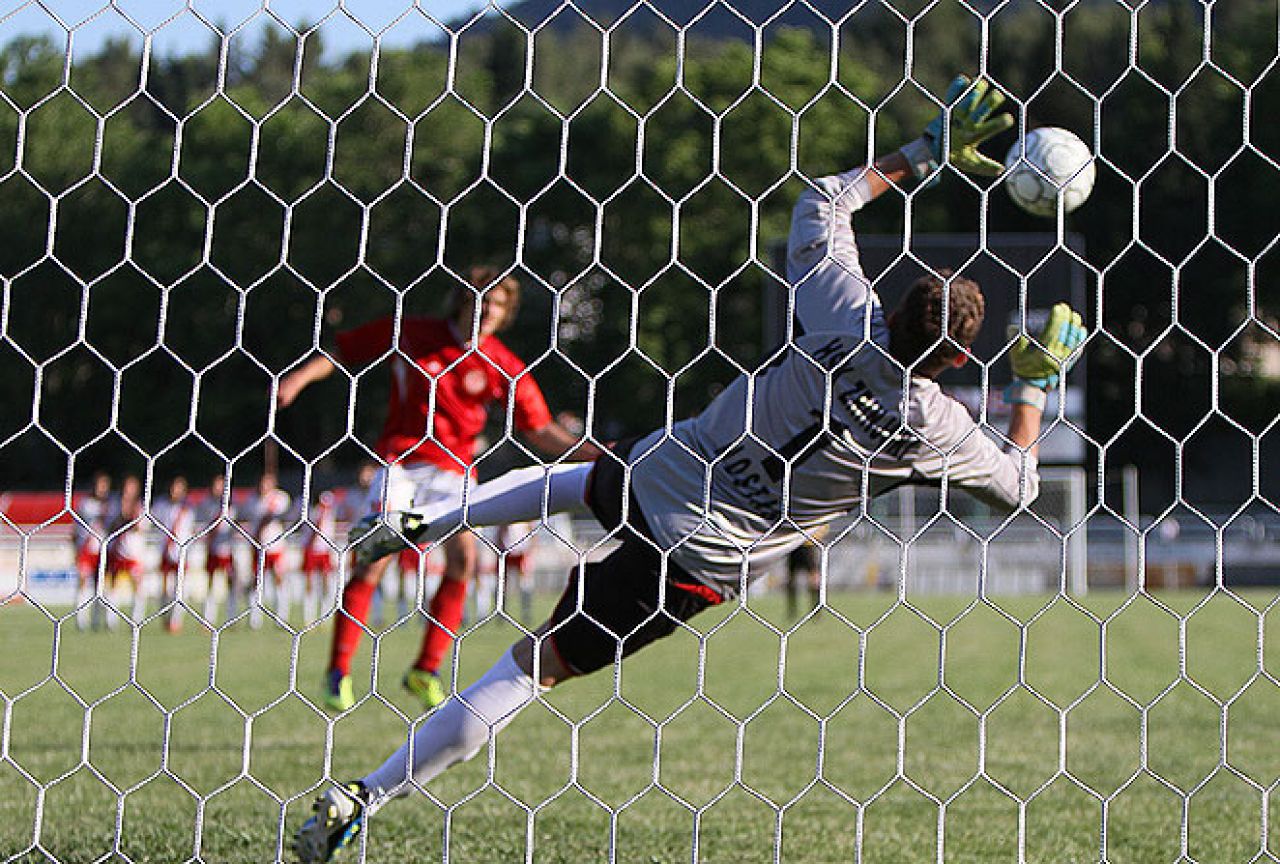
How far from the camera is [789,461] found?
11.9 feet

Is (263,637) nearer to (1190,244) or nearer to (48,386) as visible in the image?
(48,386)

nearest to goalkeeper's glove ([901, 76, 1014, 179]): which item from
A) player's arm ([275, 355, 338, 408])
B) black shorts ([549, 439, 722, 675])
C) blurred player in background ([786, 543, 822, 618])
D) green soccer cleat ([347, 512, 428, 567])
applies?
black shorts ([549, 439, 722, 675])

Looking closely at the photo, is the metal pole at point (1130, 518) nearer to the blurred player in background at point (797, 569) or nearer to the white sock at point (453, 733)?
the blurred player in background at point (797, 569)

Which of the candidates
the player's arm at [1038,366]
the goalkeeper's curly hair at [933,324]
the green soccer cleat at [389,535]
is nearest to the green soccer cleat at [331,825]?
the green soccer cleat at [389,535]

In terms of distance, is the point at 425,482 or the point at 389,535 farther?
the point at 425,482

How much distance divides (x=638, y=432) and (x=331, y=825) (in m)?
30.8

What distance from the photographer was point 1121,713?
26.5 feet

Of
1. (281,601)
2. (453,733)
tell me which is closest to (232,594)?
(281,601)

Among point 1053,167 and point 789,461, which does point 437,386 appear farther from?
point 1053,167

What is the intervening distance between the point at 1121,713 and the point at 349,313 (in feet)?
93.3

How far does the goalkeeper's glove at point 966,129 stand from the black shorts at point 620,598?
1.00 meters

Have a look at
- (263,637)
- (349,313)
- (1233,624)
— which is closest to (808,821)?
(263,637)

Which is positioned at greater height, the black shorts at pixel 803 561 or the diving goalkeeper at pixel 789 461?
the diving goalkeeper at pixel 789 461

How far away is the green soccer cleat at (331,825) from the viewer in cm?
368
